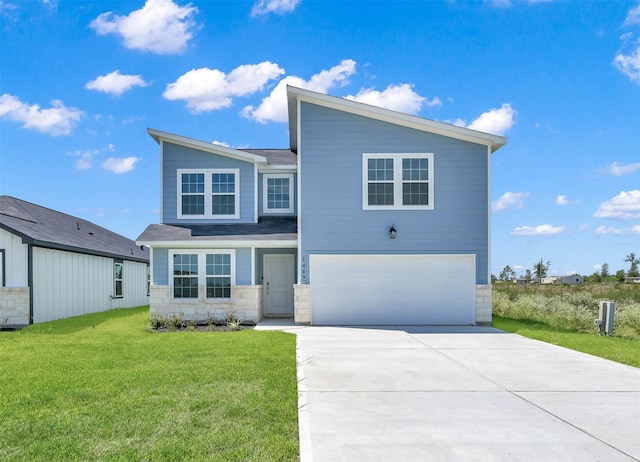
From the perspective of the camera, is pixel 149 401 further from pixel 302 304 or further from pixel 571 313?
pixel 571 313

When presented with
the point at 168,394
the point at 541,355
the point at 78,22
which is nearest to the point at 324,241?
the point at 541,355

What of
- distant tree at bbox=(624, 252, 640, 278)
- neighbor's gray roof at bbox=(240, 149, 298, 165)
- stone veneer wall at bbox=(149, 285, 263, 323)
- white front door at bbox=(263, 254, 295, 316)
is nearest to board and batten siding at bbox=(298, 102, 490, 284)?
stone veneer wall at bbox=(149, 285, 263, 323)

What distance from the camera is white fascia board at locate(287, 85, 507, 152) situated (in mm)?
13383

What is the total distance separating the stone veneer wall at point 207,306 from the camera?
13.9 meters

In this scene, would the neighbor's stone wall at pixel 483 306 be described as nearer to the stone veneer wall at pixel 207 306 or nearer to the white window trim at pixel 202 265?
the stone veneer wall at pixel 207 306

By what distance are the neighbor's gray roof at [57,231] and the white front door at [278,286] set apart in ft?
21.7

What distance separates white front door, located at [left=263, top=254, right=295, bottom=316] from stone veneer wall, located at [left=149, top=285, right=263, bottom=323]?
1.51 m

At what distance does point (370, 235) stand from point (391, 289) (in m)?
1.71

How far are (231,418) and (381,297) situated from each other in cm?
922

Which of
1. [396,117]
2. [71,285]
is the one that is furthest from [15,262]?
[396,117]

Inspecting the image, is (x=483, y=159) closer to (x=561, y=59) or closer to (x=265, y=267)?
(x=561, y=59)

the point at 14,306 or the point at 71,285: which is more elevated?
the point at 71,285

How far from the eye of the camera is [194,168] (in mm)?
14703

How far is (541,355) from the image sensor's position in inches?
352
